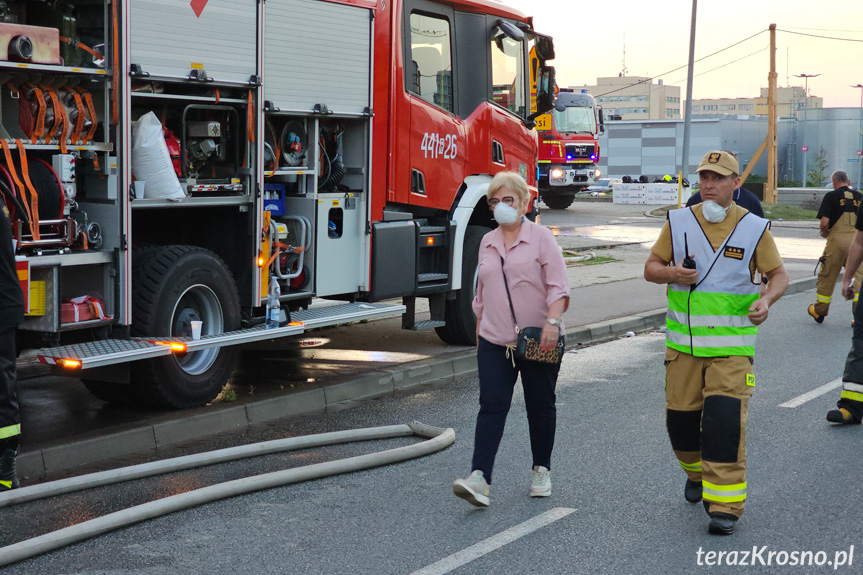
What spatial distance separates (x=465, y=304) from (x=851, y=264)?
4030 mm

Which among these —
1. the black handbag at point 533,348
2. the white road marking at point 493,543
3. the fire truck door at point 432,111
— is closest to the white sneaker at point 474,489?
the white road marking at point 493,543

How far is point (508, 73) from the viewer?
36.4 ft

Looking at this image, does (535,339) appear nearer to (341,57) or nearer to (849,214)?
(341,57)

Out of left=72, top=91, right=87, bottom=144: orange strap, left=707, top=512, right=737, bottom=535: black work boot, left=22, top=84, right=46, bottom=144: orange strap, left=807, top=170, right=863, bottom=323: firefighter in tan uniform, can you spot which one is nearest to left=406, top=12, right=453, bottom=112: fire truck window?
left=72, top=91, right=87, bottom=144: orange strap

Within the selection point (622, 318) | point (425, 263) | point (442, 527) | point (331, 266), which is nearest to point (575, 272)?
point (622, 318)

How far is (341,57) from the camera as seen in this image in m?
8.69

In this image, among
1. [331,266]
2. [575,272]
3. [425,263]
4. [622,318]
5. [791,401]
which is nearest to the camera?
[791,401]

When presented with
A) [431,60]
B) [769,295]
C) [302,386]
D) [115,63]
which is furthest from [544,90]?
[769,295]

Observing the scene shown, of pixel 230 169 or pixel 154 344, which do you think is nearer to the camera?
pixel 154 344

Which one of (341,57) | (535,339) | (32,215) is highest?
(341,57)

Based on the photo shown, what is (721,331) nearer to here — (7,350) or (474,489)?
(474,489)

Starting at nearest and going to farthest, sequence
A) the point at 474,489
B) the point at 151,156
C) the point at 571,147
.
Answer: the point at 474,489 < the point at 151,156 < the point at 571,147

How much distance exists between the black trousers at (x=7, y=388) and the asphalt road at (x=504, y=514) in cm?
43

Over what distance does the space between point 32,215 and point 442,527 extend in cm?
317
